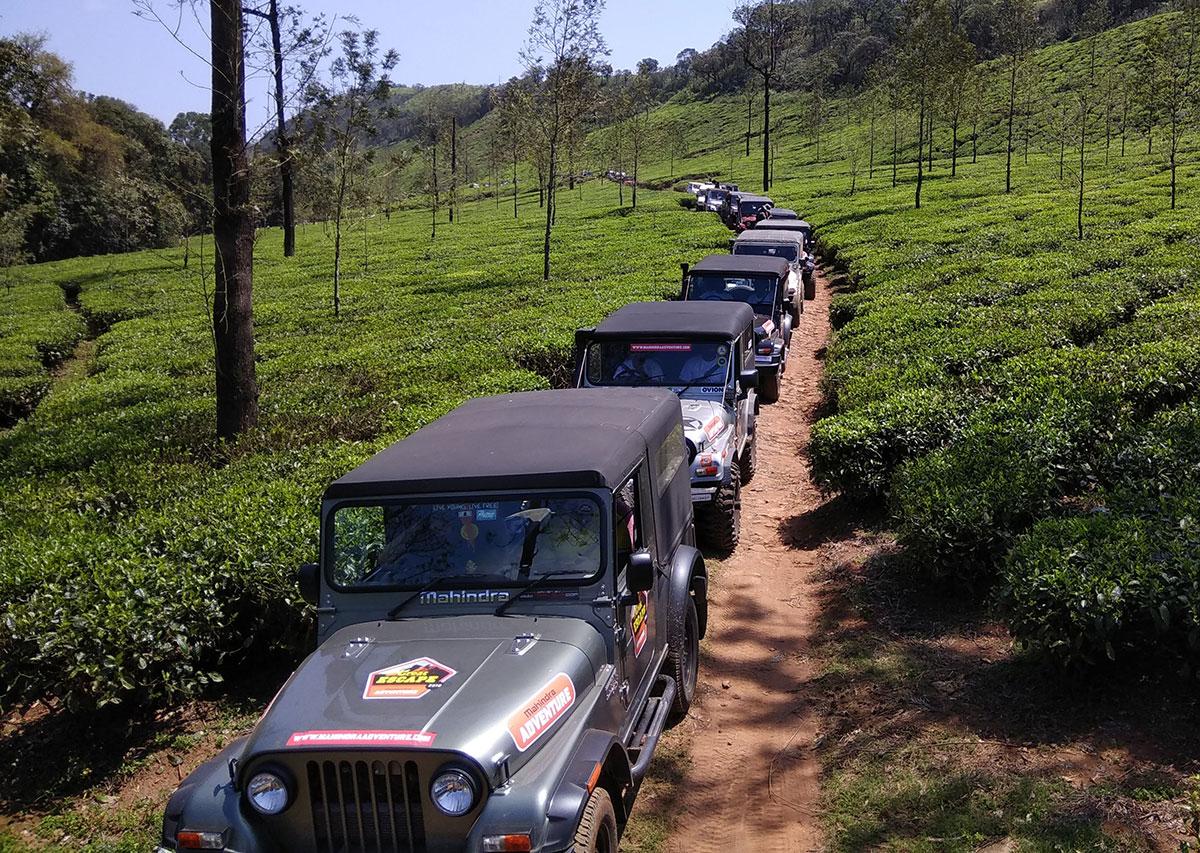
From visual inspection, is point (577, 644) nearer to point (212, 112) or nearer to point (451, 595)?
point (451, 595)

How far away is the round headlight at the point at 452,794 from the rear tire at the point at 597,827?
454 millimetres

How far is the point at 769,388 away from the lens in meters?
14.9

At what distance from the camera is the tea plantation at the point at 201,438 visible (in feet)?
19.2

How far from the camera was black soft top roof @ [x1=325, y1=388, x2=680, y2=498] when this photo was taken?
474 cm

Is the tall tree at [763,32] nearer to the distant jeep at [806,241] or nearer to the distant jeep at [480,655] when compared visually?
the distant jeep at [806,241]

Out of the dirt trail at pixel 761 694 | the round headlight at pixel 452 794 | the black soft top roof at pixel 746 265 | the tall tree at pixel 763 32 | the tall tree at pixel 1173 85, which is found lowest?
the dirt trail at pixel 761 694

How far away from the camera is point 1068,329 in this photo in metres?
13.9

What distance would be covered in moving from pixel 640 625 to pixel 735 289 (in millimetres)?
12041

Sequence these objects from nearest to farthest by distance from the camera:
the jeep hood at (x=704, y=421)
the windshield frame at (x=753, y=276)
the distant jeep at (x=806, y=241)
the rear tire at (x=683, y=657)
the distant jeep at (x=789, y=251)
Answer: the rear tire at (x=683, y=657) → the jeep hood at (x=704, y=421) → the windshield frame at (x=753, y=276) → the distant jeep at (x=789, y=251) → the distant jeep at (x=806, y=241)

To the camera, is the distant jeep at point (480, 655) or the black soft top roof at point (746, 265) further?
the black soft top roof at point (746, 265)

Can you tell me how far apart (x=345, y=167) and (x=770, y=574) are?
19020mm

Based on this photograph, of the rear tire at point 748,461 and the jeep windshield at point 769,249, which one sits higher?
the jeep windshield at point 769,249

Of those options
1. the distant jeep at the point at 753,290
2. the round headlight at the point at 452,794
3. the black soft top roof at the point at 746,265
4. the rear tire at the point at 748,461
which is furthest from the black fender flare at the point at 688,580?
the black soft top roof at the point at 746,265

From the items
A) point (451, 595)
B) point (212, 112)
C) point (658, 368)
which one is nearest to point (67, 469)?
point (212, 112)
